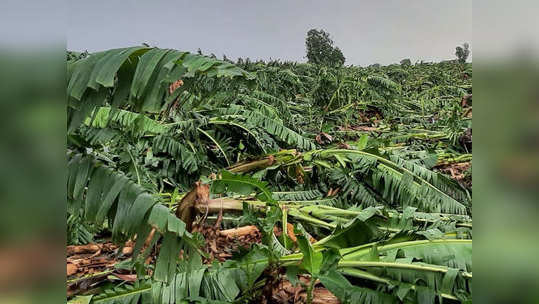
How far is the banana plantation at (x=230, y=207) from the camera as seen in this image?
112 cm

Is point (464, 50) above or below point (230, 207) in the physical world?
above

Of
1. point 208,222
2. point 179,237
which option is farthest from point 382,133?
point 179,237

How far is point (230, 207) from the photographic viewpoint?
6.83ft

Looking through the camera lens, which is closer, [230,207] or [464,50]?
[230,207]

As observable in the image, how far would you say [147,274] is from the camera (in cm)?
177

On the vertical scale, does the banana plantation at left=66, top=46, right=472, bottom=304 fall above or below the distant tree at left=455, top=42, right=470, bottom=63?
below

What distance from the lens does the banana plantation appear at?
112cm

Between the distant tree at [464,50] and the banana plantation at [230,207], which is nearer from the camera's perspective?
the distant tree at [464,50]

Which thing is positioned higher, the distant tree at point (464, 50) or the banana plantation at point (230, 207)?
the distant tree at point (464, 50)

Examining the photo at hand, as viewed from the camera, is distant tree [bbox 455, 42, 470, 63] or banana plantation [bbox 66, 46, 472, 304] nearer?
distant tree [bbox 455, 42, 470, 63]

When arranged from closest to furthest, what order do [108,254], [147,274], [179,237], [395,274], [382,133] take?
[179,237]
[395,274]
[147,274]
[108,254]
[382,133]
